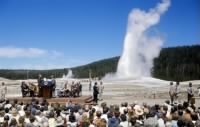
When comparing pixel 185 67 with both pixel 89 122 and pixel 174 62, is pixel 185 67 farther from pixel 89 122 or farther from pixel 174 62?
pixel 89 122

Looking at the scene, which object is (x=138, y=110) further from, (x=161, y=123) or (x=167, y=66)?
(x=167, y=66)

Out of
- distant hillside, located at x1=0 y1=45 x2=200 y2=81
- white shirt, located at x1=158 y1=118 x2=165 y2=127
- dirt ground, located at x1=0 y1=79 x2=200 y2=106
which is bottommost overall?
white shirt, located at x1=158 y1=118 x2=165 y2=127

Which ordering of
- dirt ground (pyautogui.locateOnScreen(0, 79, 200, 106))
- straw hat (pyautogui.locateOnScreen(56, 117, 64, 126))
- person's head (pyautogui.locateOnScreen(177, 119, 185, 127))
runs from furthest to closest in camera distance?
dirt ground (pyautogui.locateOnScreen(0, 79, 200, 106)) < straw hat (pyautogui.locateOnScreen(56, 117, 64, 126)) < person's head (pyautogui.locateOnScreen(177, 119, 185, 127))

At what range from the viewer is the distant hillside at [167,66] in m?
110

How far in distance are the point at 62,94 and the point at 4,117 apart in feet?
51.5

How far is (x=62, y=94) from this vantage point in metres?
28.4

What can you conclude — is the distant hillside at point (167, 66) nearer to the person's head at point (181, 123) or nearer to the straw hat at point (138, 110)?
the straw hat at point (138, 110)

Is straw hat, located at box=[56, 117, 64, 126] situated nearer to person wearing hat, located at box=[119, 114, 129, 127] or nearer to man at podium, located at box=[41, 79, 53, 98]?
person wearing hat, located at box=[119, 114, 129, 127]

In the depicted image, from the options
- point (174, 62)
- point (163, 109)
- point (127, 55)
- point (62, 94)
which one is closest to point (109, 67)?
point (174, 62)

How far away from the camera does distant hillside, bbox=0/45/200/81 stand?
110375 mm

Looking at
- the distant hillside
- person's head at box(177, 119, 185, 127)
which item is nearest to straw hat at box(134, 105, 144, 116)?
person's head at box(177, 119, 185, 127)

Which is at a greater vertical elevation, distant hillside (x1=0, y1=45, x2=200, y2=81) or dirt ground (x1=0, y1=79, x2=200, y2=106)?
distant hillside (x1=0, y1=45, x2=200, y2=81)

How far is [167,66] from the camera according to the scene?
124 m

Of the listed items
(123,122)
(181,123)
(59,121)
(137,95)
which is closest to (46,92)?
(137,95)
